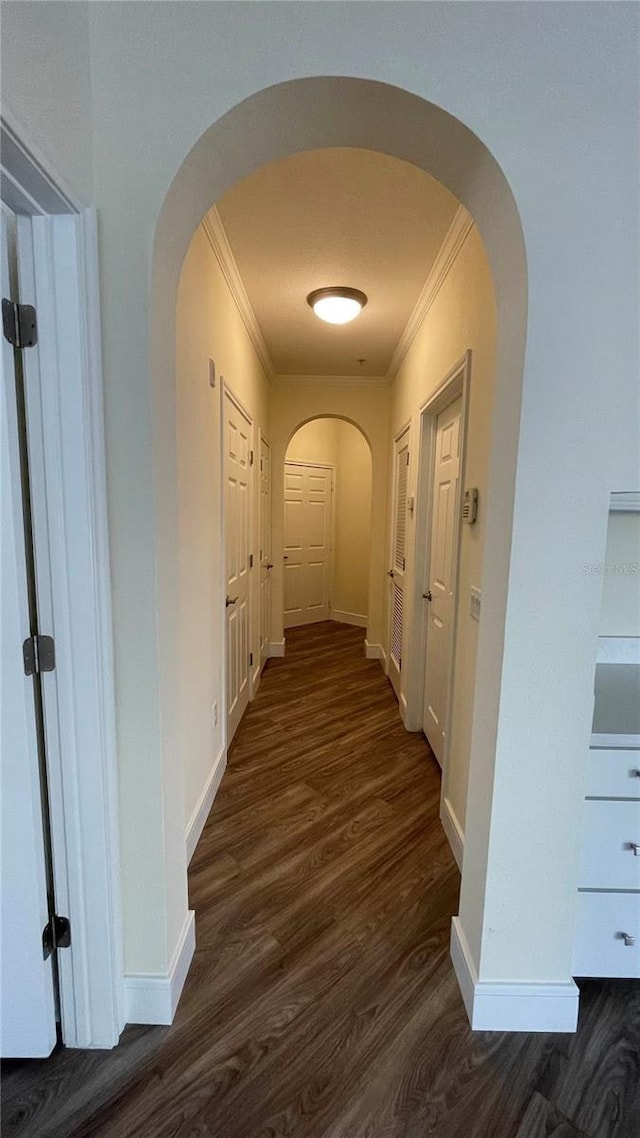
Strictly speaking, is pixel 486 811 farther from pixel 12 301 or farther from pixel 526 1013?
pixel 12 301

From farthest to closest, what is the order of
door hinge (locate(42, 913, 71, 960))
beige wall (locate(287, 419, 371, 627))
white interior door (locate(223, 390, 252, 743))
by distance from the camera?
beige wall (locate(287, 419, 371, 627)) → white interior door (locate(223, 390, 252, 743)) → door hinge (locate(42, 913, 71, 960))

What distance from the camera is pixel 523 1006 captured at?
1310mm

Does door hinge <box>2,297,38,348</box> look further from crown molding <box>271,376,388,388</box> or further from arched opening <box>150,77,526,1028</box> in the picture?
crown molding <box>271,376,388,388</box>

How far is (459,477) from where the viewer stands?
6.91 feet

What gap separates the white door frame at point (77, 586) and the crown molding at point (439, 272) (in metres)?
1.27

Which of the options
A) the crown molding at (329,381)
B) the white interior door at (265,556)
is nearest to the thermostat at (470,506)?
the white interior door at (265,556)

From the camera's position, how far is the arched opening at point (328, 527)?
18.8 ft

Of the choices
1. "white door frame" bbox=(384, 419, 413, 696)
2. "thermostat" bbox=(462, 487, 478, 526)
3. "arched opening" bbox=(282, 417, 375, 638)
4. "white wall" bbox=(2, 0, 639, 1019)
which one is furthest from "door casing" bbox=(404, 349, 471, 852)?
"arched opening" bbox=(282, 417, 375, 638)

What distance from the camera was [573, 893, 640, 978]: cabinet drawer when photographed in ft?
4.43

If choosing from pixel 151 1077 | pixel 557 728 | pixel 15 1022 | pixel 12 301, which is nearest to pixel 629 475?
pixel 557 728

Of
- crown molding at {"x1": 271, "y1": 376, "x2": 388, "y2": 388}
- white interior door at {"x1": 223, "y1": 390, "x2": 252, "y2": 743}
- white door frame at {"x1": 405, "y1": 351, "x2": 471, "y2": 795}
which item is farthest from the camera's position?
crown molding at {"x1": 271, "y1": 376, "x2": 388, "y2": 388}

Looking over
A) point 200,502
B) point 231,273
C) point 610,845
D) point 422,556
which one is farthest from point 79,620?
point 422,556

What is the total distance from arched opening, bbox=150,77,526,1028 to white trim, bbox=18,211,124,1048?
14cm

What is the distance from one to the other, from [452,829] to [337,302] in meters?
2.72
